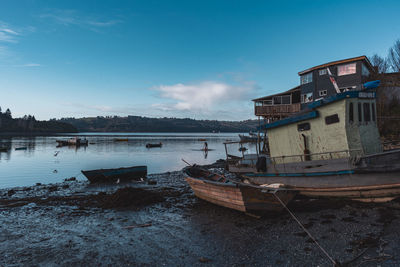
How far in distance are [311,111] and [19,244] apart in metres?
13.6

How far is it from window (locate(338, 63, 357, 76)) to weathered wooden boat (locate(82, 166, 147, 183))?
91.6 ft

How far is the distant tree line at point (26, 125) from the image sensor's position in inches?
6043

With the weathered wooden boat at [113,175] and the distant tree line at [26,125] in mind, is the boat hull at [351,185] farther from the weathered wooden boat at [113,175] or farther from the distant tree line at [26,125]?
the distant tree line at [26,125]

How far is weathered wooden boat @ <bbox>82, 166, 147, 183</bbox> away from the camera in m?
19.8

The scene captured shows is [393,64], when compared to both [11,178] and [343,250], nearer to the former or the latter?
[343,250]

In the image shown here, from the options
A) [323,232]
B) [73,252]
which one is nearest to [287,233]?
[323,232]

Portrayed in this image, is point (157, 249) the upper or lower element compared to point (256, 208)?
lower

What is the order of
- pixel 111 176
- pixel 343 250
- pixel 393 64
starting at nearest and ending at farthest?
pixel 343 250 → pixel 111 176 → pixel 393 64

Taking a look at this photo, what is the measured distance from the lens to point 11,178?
23359 mm

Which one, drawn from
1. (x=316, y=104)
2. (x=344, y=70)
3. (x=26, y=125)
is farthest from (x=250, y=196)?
(x=26, y=125)

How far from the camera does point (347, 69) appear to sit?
29.3 m

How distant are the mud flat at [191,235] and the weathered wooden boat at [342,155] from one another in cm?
78

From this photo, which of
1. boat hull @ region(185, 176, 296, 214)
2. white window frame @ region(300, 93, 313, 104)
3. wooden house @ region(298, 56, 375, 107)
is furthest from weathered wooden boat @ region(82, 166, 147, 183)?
white window frame @ region(300, 93, 313, 104)

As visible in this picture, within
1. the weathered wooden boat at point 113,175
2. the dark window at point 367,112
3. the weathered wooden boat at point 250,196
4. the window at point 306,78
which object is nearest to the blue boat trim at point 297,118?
the dark window at point 367,112
